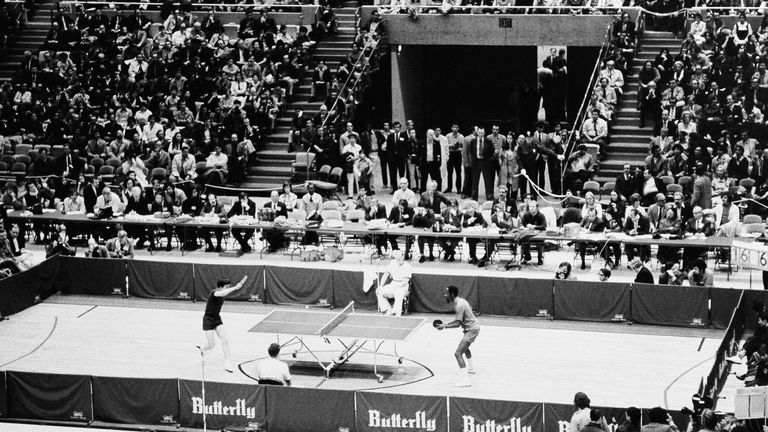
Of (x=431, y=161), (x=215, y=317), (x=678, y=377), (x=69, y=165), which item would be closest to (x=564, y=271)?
(x=678, y=377)

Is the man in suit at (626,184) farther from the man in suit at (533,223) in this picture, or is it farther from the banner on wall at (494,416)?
the banner on wall at (494,416)

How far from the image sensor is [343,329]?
2392 cm

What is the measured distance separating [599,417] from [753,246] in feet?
31.9

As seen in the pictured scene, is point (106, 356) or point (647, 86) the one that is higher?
point (647, 86)

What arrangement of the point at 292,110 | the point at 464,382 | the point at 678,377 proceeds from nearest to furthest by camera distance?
the point at 464,382 → the point at 678,377 → the point at 292,110

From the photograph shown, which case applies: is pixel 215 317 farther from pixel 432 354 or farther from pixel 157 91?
pixel 157 91

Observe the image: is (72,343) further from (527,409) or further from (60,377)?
(527,409)

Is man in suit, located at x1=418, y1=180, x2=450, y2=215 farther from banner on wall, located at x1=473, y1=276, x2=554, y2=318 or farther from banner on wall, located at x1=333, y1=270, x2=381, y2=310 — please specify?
banner on wall, located at x1=473, y1=276, x2=554, y2=318

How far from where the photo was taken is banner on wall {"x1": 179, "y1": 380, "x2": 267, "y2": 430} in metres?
21.2

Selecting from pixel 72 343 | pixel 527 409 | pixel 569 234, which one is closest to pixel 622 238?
pixel 569 234

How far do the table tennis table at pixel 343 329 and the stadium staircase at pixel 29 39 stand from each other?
24.3 metres

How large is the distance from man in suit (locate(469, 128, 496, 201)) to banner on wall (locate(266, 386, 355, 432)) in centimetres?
1623

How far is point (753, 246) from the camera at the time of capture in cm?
2631

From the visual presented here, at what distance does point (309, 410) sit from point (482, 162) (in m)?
16.5
